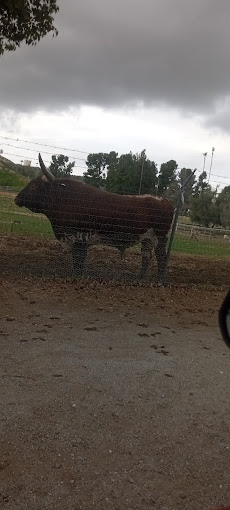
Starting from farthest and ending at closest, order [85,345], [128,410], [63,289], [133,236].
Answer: [133,236]
[63,289]
[85,345]
[128,410]

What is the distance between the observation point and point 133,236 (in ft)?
29.9

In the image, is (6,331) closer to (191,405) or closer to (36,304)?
(36,304)

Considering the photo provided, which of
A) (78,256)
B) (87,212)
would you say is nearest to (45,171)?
(87,212)

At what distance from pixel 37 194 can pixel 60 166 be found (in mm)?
994

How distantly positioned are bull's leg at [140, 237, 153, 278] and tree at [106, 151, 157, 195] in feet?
3.43

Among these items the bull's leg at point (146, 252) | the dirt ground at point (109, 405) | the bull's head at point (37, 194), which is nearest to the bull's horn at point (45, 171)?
the bull's head at point (37, 194)

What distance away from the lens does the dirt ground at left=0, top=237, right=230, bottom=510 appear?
2836mm

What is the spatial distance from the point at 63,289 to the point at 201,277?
3841mm

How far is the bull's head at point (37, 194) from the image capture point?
8773mm

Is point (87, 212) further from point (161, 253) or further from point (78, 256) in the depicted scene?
point (161, 253)

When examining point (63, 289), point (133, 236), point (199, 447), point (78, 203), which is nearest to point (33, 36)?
point (78, 203)

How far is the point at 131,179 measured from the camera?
13.0 metres

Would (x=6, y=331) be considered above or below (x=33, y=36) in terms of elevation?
below

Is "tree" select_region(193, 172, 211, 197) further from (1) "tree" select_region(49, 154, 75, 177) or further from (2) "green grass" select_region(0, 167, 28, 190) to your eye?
(2) "green grass" select_region(0, 167, 28, 190)
